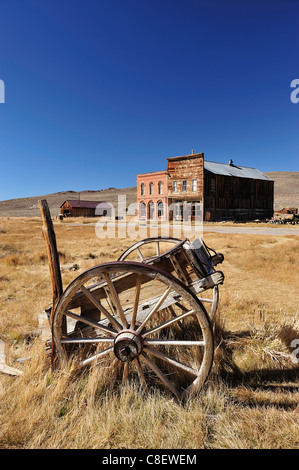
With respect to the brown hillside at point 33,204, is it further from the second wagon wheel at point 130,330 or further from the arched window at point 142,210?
the second wagon wheel at point 130,330

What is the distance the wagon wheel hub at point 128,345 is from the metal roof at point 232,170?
27.9 metres

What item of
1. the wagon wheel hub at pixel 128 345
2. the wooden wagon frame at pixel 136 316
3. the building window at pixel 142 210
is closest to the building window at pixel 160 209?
the building window at pixel 142 210

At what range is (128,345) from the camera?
2051mm

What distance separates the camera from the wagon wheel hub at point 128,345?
2.03 metres

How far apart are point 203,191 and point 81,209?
37236mm

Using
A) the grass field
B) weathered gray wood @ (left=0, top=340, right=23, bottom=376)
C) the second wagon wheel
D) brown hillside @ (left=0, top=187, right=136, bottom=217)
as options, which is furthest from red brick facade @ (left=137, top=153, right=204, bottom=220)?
brown hillside @ (left=0, top=187, right=136, bottom=217)

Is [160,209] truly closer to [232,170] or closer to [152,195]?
[152,195]

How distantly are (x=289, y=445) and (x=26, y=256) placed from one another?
33.1ft

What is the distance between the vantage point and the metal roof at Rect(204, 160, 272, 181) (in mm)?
29109

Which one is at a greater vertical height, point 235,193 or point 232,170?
point 232,170

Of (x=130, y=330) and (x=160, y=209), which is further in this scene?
(x=160, y=209)

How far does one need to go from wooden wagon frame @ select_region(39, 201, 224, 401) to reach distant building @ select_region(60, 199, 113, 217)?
56.4m

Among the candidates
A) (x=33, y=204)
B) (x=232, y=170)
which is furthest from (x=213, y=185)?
(x=33, y=204)
